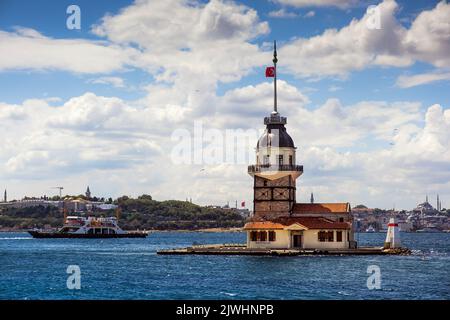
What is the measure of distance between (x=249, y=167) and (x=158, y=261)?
52.6 ft

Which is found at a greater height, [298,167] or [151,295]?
[298,167]

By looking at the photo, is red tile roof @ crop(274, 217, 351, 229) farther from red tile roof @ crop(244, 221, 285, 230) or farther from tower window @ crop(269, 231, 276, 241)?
tower window @ crop(269, 231, 276, 241)

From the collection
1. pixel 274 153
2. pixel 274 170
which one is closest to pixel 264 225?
pixel 274 170

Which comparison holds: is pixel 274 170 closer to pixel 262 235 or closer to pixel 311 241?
pixel 262 235

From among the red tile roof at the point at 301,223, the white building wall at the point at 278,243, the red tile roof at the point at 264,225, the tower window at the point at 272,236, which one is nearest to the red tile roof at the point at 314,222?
the red tile roof at the point at 301,223

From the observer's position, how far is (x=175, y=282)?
65.1 metres

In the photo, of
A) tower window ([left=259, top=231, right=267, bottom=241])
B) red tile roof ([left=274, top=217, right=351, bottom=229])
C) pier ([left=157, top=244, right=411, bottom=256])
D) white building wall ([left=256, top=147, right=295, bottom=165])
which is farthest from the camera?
white building wall ([left=256, top=147, right=295, bottom=165])

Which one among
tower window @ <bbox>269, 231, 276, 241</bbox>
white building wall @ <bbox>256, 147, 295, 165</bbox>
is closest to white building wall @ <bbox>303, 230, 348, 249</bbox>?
tower window @ <bbox>269, 231, 276, 241</bbox>

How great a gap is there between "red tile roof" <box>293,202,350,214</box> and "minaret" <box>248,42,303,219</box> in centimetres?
97

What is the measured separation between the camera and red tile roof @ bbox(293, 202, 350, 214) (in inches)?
3772

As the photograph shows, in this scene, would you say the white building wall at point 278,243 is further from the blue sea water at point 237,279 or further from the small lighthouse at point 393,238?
the small lighthouse at point 393,238
